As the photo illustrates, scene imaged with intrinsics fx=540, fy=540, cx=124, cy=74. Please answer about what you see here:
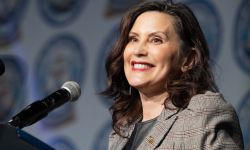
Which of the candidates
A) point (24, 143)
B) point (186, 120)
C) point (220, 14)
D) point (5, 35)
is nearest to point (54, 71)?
point (5, 35)

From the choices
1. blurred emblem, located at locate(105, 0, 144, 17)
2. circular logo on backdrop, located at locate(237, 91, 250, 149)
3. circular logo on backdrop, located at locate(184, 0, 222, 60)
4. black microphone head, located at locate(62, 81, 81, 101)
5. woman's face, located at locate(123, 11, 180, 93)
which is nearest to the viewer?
black microphone head, located at locate(62, 81, 81, 101)

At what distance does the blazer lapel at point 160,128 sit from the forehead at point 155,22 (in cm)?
20

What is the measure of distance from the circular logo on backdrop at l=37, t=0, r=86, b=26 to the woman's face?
3.98 feet

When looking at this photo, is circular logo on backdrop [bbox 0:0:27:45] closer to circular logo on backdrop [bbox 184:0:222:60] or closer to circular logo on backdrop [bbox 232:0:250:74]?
circular logo on backdrop [bbox 184:0:222:60]

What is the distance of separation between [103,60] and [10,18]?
692 millimetres

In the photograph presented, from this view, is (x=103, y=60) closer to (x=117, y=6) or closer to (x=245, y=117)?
(x=117, y=6)

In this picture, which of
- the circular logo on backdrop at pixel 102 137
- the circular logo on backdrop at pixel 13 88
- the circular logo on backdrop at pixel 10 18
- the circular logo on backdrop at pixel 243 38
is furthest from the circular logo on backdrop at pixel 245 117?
the circular logo on backdrop at pixel 10 18

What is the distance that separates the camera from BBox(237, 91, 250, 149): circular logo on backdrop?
75.1 inches

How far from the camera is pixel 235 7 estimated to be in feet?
6.57

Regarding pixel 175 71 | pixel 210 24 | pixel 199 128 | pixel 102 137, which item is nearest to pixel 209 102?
pixel 199 128

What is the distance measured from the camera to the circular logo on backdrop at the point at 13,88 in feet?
9.05

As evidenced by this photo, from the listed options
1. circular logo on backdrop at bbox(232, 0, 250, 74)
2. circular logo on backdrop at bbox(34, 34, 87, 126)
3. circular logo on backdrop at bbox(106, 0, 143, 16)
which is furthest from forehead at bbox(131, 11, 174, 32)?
circular logo on backdrop at bbox(34, 34, 87, 126)

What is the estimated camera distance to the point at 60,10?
8.73 ft

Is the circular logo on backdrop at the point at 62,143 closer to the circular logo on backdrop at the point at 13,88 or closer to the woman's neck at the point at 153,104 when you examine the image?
the circular logo on backdrop at the point at 13,88
